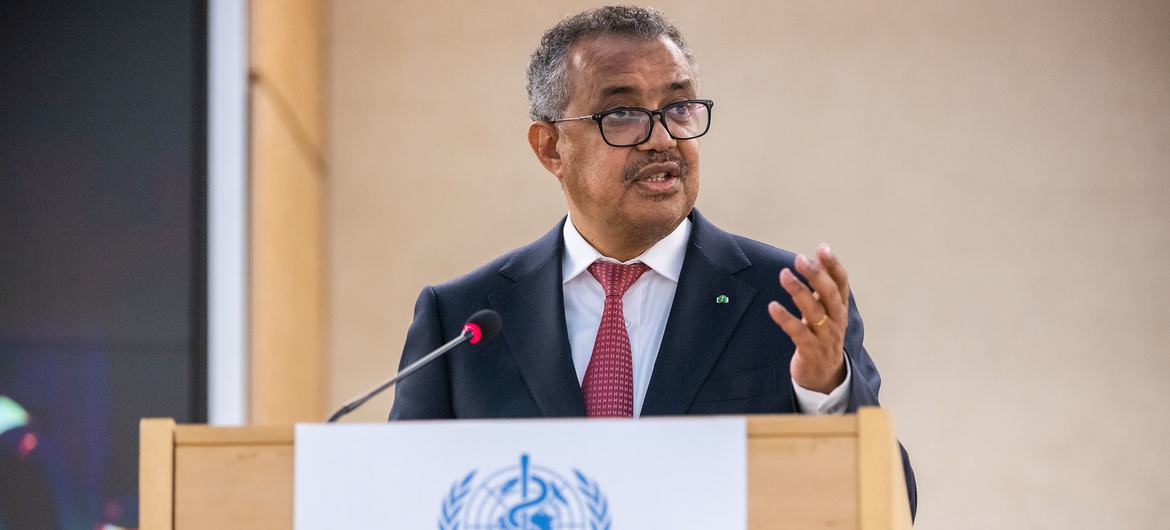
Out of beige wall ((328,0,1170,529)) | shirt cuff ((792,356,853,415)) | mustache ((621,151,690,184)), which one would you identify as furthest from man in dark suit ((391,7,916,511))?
beige wall ((328,0,1170,529))

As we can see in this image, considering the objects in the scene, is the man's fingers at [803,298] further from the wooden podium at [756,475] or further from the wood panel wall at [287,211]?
the wood panel wall at [287,211]

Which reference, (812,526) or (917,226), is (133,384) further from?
(917,226)

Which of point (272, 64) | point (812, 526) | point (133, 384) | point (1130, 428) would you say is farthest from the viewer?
point (1130, 428)

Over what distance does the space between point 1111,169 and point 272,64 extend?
333cm

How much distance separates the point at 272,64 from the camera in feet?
14.7

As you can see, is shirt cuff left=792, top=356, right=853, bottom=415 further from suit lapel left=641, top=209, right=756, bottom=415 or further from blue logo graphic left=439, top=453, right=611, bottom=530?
blue logo graphic left=439, top=453, right=611, bottom=530

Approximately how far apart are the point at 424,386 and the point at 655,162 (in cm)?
54

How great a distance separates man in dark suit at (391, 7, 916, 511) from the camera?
7.01ft

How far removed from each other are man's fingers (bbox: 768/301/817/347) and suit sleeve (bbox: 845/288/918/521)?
0.41 ft

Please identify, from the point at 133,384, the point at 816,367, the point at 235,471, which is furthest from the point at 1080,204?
the point at 235,471

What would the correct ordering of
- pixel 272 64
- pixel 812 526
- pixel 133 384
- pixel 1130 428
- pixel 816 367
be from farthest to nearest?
pixel 1130 428 → pixel 272 64 → pixel 133 384 → pixel 816 367 → pixel 812 526

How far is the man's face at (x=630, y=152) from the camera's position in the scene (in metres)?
2.28

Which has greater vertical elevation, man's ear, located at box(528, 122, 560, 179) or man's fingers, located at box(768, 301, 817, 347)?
man's ear, located at box(528, 122, 560, 179)

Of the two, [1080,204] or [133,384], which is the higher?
[1080,204]
